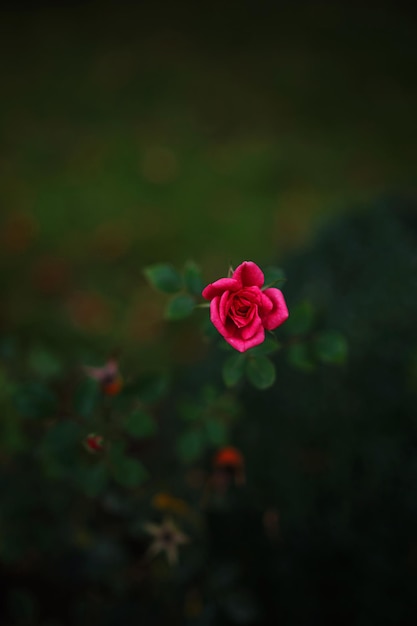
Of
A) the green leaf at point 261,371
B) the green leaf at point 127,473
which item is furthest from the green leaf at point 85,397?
the green leaf at point 261,371

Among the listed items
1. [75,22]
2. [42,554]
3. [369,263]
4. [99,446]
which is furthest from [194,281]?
[75,22]

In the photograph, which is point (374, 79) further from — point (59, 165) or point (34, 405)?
point (34, 405)

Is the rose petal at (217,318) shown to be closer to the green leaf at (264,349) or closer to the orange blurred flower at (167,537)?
the green leaf at (264,349)

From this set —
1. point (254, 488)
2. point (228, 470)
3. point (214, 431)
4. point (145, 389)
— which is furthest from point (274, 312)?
point (254, 488)

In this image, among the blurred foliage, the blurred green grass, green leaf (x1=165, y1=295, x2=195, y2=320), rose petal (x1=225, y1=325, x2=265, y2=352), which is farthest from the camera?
the blurred green grass

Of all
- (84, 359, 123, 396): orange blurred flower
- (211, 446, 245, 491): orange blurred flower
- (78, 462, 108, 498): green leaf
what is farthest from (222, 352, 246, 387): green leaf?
(211, 446, 245, 491): orange blurred flower

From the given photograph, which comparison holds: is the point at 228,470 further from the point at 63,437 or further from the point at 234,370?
the point at 234,370

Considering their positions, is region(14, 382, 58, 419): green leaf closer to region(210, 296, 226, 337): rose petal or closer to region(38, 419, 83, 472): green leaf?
region(38, 419, 83, 472): green leaf
